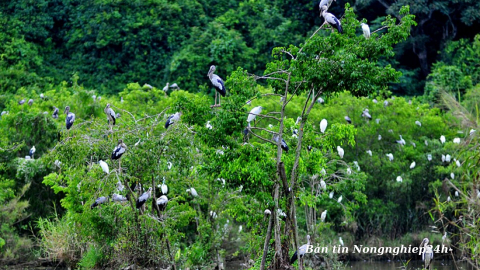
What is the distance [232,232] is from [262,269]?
9200 millimetres

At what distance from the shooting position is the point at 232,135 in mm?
11211

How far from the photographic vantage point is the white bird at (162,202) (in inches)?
539

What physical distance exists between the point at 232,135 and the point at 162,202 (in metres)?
3.19

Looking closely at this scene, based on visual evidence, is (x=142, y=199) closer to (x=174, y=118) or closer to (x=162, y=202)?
(x=162, y=202)

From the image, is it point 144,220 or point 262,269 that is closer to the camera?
point 262,269

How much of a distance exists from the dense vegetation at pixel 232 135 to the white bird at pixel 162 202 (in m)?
0.14

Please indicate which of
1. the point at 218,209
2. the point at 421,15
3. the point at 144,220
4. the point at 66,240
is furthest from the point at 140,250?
the point at 421,15

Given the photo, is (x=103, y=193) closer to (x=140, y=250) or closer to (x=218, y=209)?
(x=140, y=250)

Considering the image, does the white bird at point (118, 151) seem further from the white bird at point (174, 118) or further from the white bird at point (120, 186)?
the white bird at point (174, 118)

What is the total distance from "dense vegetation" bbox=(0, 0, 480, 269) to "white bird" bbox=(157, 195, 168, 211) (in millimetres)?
135

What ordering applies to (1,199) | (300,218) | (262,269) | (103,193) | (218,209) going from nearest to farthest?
(262,269) < (103,193) < (218,209) < (1,199) < (300,218)

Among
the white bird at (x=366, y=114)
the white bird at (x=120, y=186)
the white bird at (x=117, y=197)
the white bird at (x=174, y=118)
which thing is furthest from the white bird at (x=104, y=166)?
the white bird at (x=366, y=114)

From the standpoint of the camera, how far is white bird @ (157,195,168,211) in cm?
1369

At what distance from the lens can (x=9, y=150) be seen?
19.4m
